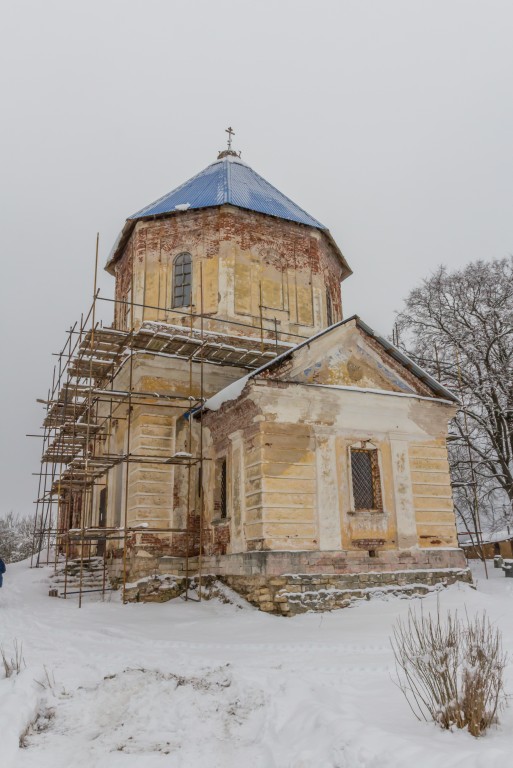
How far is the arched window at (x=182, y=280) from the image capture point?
17688 mm

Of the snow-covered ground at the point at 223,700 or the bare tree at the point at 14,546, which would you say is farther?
the bare tree at the point at 14,546

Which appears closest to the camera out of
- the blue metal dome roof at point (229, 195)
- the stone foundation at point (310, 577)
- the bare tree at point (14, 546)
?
the stone foundation at point (310, 577)

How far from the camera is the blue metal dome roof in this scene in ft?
60.4

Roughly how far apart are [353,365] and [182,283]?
616 centimetres

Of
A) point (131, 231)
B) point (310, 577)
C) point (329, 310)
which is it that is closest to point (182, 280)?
point (131, 231)

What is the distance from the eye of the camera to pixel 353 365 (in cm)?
1427

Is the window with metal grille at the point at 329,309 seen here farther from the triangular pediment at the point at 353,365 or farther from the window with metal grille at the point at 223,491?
the window with metal grille at the point at 223,491

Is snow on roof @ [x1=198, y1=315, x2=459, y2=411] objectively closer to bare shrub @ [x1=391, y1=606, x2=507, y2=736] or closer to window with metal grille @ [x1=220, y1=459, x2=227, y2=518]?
window with metal grille @ [x1=220, y1=459, x2=227, y2=518]

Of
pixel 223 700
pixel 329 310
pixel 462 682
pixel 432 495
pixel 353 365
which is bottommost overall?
pixel 223 700

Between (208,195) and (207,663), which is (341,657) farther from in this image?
(208,195)

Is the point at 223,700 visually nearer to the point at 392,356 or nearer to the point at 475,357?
the point at 392,356

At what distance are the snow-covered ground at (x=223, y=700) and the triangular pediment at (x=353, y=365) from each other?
5120 millimetres

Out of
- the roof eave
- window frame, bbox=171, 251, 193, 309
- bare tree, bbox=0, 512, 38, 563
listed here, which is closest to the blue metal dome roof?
the roof eave

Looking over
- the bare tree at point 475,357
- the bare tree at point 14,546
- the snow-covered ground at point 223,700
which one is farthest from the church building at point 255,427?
the bare tree at point 14,546
